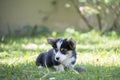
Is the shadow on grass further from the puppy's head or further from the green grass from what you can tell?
the puppy's head

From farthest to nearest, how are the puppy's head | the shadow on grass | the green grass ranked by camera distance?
the puppy's head → the green grass → the shadow on grass

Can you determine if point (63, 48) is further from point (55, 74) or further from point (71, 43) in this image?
point (55, 74)

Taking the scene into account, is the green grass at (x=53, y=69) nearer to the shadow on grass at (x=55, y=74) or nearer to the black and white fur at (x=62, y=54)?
the shadow on grass at (x=55, y=74)

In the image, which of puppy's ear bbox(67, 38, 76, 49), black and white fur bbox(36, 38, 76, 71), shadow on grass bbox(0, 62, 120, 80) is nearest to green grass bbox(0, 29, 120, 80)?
shadow on grass bbox(0, 62, 120, 80)

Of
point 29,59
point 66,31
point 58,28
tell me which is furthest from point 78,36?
point 29,59

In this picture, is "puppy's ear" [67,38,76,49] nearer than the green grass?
No

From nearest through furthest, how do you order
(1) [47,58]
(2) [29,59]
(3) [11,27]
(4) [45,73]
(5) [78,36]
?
(4) [45,73] → (1) [47,58] → (2) [29,59] → (5) [78,36] → (3) [11,27]

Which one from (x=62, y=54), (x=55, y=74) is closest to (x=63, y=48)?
(x=62, y=54)

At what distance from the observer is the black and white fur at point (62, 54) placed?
6.29 meters

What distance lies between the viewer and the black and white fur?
629 cm

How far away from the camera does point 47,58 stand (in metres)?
6.79

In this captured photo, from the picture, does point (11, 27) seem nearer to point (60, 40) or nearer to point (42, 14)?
point (42, 14)

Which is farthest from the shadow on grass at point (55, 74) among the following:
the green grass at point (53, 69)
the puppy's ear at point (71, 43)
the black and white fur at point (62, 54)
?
the puppy's ear at point (71, 43)

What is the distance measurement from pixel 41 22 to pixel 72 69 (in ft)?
24.1
